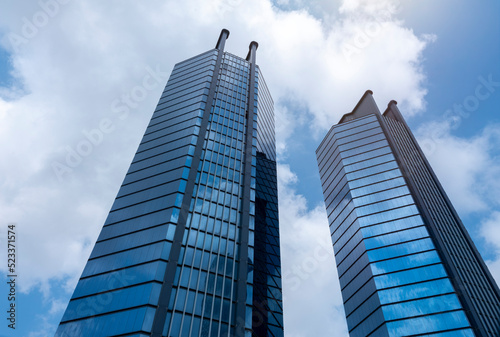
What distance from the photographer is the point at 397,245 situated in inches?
2739

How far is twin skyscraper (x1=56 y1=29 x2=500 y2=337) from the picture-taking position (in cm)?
4256

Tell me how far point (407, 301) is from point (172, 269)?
3967cm

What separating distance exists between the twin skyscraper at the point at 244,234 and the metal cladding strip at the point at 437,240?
257mm

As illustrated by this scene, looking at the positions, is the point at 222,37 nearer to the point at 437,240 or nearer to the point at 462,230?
the point at 437,240

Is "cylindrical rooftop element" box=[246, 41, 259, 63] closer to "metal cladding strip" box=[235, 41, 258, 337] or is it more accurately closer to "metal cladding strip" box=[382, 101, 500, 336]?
"metal cladding strip" box=[235, 41, 258, 337]

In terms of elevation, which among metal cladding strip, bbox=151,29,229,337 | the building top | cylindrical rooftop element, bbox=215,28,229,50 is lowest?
metal cladding strip, bbox=151,29,229,337

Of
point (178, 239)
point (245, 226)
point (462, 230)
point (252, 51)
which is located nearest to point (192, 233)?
point (178, 239)

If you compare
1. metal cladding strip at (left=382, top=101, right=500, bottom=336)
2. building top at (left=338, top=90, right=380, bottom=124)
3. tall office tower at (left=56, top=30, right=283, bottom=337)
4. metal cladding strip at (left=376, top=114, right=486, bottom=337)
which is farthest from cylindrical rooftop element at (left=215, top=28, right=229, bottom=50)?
metal cladding strip at (left=382, top=101, right=500, bottom=336)

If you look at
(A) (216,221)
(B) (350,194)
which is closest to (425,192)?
(B) (350,194)

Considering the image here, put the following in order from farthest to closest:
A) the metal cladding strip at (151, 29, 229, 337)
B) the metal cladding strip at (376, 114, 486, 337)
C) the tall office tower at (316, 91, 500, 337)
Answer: the tall office tower at (316, 91, 500, 337)
the metal cladding strip at (376, 114, 486, 337)
the metal cladding strip at (151, 29, 229, 337)

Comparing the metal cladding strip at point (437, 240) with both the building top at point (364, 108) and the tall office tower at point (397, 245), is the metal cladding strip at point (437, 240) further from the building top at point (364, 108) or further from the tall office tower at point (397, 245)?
the building top at point (364, 108)

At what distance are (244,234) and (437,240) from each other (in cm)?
3752

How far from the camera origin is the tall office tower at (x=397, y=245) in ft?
194

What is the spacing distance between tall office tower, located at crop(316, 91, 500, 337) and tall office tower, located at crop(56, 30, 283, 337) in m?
17.0
